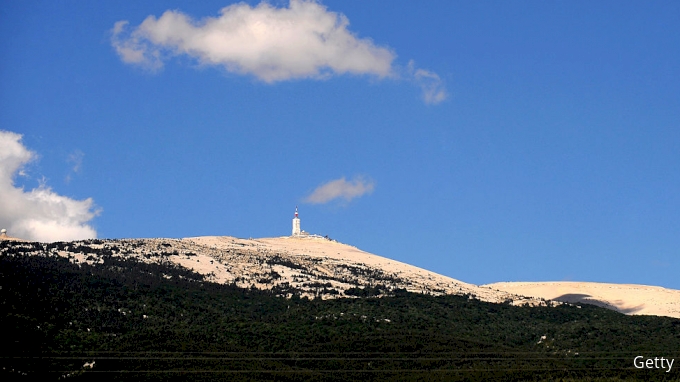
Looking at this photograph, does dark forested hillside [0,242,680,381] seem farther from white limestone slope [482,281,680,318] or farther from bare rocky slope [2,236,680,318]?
white limestone slope [482,281,680,318]

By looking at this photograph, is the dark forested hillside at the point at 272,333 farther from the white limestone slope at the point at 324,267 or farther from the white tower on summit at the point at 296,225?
the white tower on summit at the point at 296,225

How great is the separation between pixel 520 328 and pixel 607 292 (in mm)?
49492

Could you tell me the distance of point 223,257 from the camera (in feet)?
392

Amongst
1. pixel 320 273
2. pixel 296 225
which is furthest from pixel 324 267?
pixel 296 225

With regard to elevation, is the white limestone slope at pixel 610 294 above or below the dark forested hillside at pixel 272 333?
above

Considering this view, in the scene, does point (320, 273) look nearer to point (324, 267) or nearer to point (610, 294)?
point (324, 267)

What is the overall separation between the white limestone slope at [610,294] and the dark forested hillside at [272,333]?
19.2 metres

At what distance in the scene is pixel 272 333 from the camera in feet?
261

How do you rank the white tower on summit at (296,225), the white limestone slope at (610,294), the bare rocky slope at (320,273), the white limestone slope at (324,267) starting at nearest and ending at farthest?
the bare rocky slope at (320,273) → the white limestone slope at (324,267) → the white limestone slope at (610,294) → the white tower on summit at (296,225)

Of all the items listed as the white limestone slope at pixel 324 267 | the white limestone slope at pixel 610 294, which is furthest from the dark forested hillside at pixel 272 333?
the white limestone slope at pixel 610 294

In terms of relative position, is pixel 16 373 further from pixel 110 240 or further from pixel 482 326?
pixel 110 240

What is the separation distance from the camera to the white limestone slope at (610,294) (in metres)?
122

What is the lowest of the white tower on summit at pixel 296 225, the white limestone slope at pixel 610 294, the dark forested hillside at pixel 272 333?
the dark forested hillside at pixel 272 333

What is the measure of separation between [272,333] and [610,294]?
71.1 m
